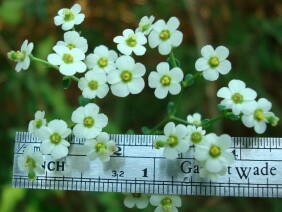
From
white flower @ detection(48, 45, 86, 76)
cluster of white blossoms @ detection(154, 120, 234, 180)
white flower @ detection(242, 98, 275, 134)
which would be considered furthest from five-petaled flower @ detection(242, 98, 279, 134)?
white flower @ detection(48, 45, 86, 76)

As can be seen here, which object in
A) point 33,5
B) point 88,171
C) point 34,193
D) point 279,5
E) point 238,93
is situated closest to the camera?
point 238,93

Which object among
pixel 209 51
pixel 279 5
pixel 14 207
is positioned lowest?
pixel 14 207

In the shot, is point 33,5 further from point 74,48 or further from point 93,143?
point 93,143

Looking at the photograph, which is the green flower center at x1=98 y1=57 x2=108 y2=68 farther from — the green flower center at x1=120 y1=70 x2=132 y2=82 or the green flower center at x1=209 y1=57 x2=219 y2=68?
the green flower center at x1=209 y1=57 x2=219 y2=68

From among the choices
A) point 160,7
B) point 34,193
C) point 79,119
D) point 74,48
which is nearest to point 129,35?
point 74,48

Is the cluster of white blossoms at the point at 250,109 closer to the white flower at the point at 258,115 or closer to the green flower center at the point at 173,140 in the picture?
the white flower at the point at 258,115

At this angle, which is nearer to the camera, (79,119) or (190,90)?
(79,119)

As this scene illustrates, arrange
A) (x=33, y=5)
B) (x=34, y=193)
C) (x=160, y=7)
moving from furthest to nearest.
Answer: (x=160, y=7) → (x=33, y=5) → (x=34, y=193)
